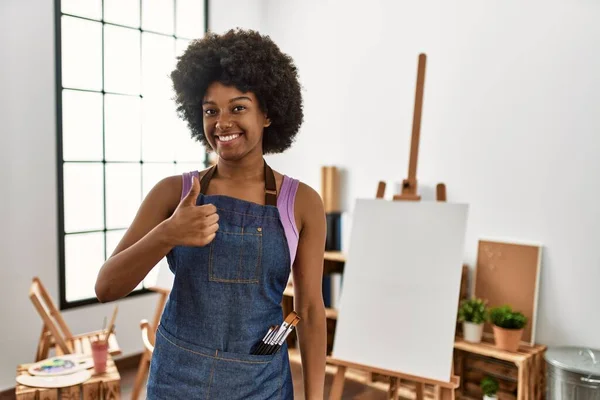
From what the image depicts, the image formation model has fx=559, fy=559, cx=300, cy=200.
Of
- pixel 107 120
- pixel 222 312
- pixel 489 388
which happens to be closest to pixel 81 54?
pixel 107 120

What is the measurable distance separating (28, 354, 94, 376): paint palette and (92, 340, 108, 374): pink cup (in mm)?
59

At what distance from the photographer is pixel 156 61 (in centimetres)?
421

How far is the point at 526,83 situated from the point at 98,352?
267cm

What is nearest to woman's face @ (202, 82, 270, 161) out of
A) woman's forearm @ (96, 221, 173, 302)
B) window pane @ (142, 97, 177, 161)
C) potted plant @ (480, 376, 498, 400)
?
woman's forearm @ (96, 221, 173, 302)

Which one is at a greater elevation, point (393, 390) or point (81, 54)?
point (81, 54)

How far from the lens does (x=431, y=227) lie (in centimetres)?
253

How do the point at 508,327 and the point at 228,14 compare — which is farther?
the point at 228,14

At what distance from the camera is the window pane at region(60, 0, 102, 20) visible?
365cm

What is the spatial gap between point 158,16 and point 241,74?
3330mm

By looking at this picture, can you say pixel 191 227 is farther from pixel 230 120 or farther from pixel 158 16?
pixel 158 16

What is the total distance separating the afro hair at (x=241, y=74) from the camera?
122 centimetres

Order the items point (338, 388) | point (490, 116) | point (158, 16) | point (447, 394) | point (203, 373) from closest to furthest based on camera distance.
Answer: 1. point (203, 373)
2. point (447, 394)
3. point (338, 388)
4. point (490, 116)
5. point (158, 16)

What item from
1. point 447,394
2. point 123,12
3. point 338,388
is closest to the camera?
point 447,394

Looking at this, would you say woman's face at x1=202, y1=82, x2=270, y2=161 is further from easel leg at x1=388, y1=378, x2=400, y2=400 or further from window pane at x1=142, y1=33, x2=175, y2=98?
window pane at x1=142, y1=33, x2=175, y2=98
